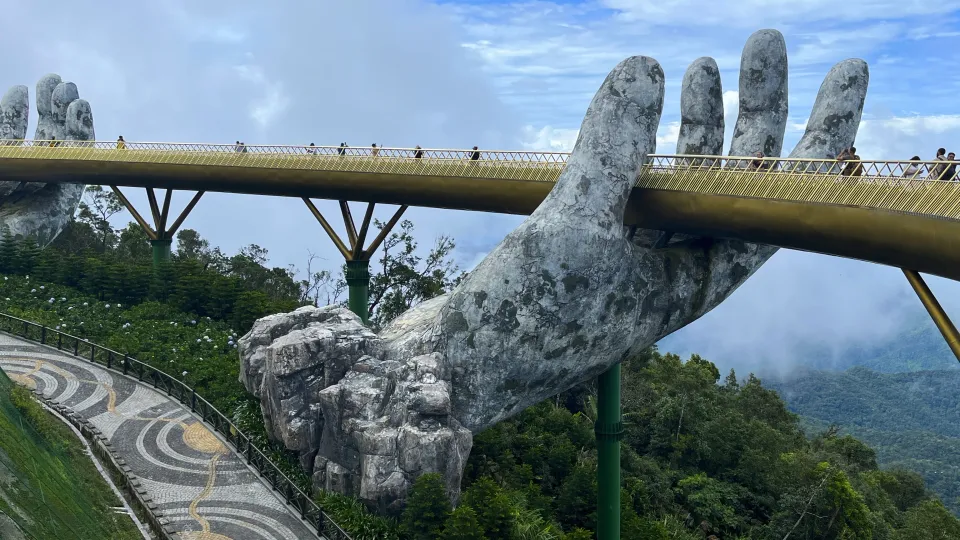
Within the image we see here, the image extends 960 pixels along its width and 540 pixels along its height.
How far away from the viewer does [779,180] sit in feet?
71.0

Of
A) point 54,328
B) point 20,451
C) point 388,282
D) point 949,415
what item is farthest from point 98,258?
point 949,415

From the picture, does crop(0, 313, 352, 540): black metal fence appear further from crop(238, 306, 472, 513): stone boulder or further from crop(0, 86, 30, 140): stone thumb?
crop(0, 86, 30, 140): stone thumb

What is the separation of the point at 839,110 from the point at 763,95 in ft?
7.69

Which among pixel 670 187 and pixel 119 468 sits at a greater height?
pixel 670 187

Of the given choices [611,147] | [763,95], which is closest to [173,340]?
[611,147]

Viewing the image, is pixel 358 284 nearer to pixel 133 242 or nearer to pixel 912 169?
pixel 912 169

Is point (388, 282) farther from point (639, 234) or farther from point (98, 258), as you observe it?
point (639, 234)

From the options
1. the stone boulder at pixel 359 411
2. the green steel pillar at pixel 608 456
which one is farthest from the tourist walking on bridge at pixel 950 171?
the stone boulder at pixel 359 411

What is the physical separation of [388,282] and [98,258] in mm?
16337

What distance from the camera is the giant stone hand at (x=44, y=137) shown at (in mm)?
47438

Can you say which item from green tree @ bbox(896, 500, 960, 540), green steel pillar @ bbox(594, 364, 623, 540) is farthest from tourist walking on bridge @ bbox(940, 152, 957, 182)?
green tree @ bbox(896, 500, 960, 540)

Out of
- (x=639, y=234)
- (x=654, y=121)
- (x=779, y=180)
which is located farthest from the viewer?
(x=639, y=234)

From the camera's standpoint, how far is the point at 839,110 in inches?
1017

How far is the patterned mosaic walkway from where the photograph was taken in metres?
22.2
